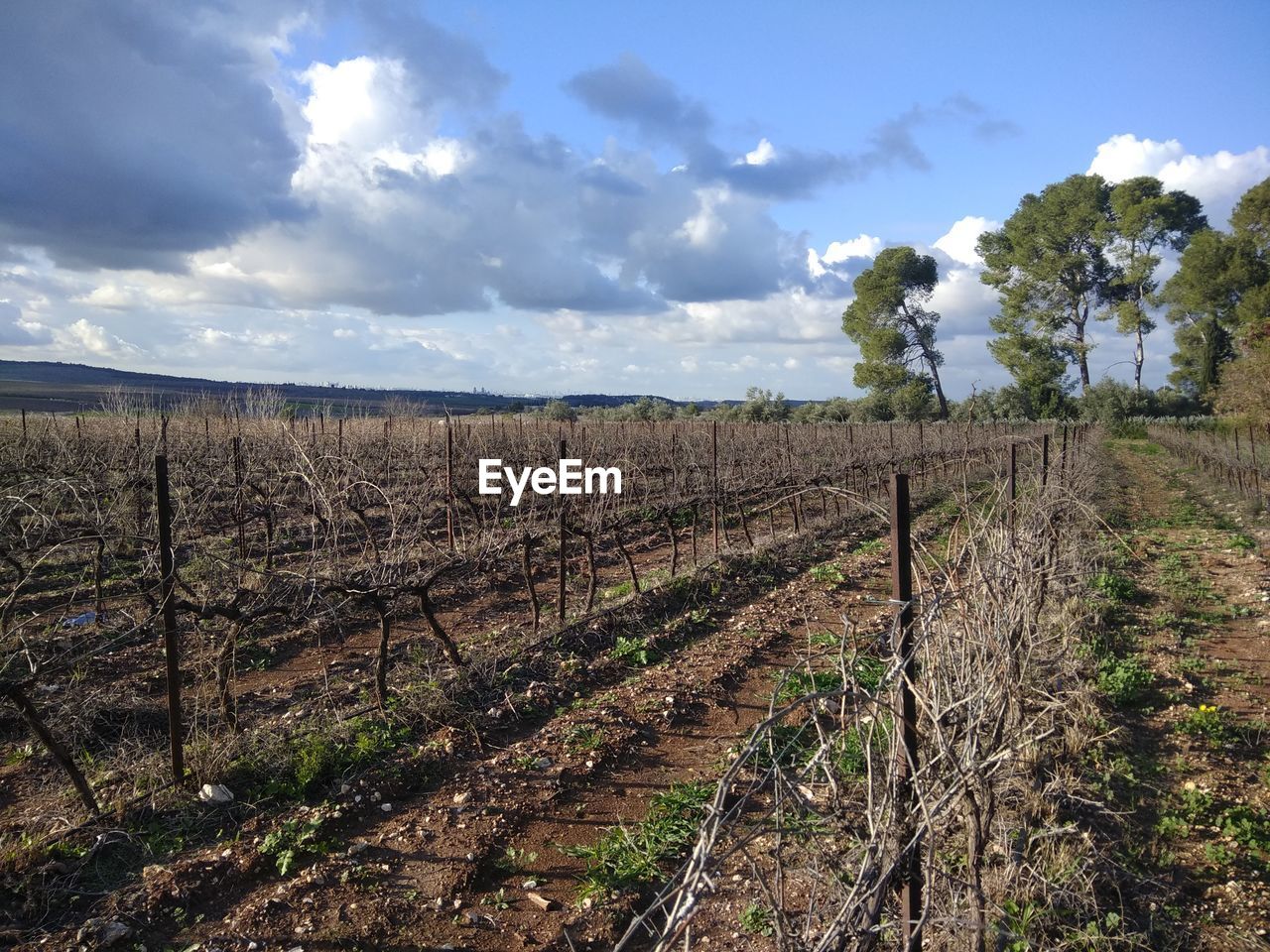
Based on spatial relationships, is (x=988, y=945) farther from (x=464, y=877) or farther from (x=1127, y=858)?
(x=464, y=877)

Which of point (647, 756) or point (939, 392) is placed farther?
point (939, 392)

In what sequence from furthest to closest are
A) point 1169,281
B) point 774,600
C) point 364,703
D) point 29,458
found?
point 1169,281 → point 29,458 → point 774,600 → point 364,703

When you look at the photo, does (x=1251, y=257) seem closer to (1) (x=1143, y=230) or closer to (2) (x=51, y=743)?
(1) (x=1143, y=230)

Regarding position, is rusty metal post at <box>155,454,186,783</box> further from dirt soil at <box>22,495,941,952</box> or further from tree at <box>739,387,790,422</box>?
tree at <box>739,387,790,422</box>

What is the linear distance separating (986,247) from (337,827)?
1925 inches

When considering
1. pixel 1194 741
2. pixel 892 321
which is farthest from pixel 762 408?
pixel 1194 741

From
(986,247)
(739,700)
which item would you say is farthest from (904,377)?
(739,700)

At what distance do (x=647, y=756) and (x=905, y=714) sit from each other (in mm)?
2545

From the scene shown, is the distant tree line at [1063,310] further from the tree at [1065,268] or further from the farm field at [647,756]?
the farm field at [647,756]

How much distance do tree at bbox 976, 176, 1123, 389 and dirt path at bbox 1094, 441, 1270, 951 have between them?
118 feet

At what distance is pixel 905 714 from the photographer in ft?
8.50

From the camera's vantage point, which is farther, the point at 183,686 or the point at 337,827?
the point at 183,686

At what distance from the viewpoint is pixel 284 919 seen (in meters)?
3.24

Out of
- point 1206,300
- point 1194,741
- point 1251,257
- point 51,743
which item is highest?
point 1251,257
